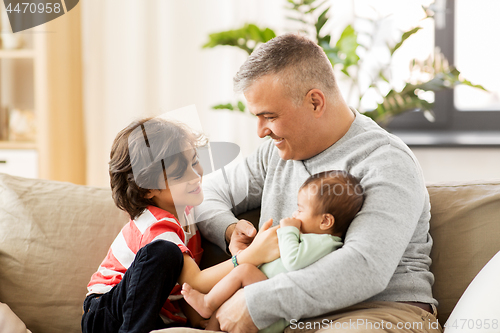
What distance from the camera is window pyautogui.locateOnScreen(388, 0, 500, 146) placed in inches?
95.3

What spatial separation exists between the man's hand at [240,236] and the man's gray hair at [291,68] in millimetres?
355

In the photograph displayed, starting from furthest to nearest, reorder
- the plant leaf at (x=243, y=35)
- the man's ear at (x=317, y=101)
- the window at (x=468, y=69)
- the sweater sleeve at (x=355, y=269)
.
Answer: the window at (x=468, y=69)
the plant leaf at (x=243, y=35)
the man's ear at (x=317, y=101)
the sweater sleeve at (x=355, y=269)

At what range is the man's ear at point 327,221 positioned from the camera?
1020 mm

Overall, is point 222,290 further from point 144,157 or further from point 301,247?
point 144,157

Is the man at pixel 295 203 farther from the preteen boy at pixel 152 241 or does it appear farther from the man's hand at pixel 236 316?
the preteen boy at pixel 152 241

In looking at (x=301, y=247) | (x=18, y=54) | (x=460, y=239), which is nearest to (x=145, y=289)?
(x=301, y=247)

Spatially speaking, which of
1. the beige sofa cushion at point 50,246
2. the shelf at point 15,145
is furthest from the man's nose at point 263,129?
the shelf at point 15,145

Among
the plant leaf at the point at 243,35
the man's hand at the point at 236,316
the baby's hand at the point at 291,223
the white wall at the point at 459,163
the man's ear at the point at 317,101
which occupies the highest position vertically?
the plant leaf at the point at 243,35

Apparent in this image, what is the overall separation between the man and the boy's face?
0.41ft

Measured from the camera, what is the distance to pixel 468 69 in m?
2.47

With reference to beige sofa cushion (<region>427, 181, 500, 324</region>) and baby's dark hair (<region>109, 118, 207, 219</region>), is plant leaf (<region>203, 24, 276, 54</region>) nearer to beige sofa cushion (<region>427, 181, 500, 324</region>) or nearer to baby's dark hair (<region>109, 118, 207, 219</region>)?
baby's dark hair (<region>109, 118, 207, 219</region>)

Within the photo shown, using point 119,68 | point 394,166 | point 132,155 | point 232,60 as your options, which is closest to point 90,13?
point 119,68

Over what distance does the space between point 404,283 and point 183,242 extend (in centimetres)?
54

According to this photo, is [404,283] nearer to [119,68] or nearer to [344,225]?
[344,225]
